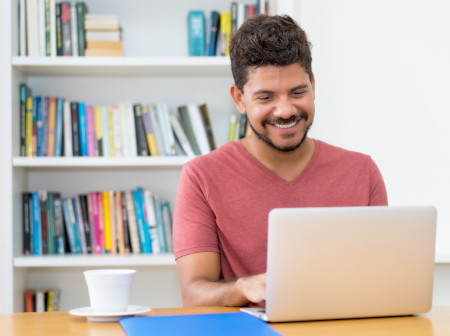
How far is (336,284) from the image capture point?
108cm

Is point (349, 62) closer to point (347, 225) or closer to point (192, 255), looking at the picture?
point (192, 255)

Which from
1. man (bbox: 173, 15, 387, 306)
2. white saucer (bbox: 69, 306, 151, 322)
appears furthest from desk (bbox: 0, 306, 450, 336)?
man (bbox: 173, 15, 387, 306)

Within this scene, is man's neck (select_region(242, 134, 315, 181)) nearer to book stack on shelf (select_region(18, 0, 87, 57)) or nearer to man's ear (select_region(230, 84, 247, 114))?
man's ear (select_region(230, 84, 247, 114))

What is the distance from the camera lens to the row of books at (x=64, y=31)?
266 cm

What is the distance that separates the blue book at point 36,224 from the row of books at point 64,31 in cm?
61

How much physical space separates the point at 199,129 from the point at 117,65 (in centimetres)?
43

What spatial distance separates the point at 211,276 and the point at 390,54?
1.65 m

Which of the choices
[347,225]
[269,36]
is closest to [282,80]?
[269,36]

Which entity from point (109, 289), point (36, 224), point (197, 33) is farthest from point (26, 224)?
point (109, 289)

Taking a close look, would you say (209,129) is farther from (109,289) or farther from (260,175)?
(109,289)

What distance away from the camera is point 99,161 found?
2.62 metres

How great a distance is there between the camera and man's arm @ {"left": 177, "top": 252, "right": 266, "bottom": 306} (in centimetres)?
119

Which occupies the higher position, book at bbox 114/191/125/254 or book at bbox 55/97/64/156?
book at bbox 55/97/64/156

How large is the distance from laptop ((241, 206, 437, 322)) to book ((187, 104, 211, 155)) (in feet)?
5.38
